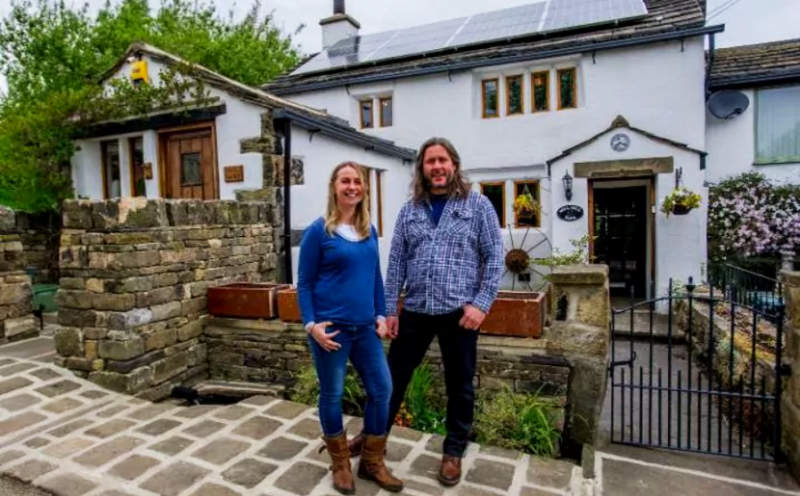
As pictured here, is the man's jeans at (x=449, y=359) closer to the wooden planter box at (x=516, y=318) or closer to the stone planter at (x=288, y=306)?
the wooden planter box at (x=516, y=318)

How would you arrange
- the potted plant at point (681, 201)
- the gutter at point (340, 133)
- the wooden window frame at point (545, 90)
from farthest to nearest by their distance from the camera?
the wooden window frame at point (545, 90) → the potted plant at point (681, 201) → the gutter at point (340, 133)

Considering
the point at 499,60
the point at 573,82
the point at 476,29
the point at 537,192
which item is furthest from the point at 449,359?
the point at 476,29

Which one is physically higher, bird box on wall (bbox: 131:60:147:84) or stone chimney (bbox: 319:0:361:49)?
stone chimney (bbox: 319:0:361:49)

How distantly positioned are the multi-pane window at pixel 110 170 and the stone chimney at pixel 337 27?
7.10 m

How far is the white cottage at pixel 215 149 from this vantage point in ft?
20.3

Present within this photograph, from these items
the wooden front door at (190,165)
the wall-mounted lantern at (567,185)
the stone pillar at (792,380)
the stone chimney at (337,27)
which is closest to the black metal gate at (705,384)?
the stone pillar at (792,380)

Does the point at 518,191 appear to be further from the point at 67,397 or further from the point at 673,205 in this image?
the point at 67,397

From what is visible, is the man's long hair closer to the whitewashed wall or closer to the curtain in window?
the whitewashed wall

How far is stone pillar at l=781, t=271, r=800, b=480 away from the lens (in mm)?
3110

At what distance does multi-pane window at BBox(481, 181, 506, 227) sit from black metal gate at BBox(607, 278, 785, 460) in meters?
3.47

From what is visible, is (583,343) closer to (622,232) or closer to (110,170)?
(622,232)

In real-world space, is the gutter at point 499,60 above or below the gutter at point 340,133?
above

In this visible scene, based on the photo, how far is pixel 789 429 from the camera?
3.24 m

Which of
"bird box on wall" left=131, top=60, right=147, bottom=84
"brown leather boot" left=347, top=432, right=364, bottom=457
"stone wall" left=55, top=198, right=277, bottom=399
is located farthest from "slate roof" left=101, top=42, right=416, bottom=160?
"brown leather boot" left=347, top=432, right=364, bottom=457
